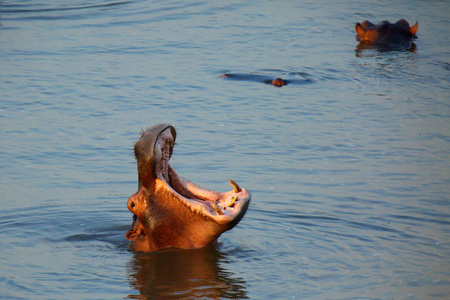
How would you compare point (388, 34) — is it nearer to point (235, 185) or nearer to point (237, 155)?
point (237, 155)

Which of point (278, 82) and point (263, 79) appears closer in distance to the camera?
point (278, 82)

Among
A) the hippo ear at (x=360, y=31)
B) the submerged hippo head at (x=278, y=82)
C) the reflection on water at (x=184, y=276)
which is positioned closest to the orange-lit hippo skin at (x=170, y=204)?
the reflection on water at (x=184, y=276)

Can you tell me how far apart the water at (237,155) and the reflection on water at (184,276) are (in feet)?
0.06

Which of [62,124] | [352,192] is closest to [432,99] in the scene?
[352,192]

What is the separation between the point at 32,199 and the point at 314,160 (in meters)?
3.19

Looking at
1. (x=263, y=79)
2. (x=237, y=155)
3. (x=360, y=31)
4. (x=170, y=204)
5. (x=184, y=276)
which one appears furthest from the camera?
(x=360, y=31)

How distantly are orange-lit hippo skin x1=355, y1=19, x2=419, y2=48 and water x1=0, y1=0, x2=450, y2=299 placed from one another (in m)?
0.32

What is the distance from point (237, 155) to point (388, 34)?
7806 mm

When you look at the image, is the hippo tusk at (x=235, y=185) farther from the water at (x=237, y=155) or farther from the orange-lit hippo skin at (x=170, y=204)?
the water at (x=237, y=155)

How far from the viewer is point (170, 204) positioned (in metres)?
5.59

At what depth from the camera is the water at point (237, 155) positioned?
5930 millimetres

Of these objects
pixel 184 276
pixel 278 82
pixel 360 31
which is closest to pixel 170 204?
pixel 184 276

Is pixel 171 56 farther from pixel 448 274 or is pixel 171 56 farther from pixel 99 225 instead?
pixel 448 274

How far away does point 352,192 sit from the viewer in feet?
25.5
